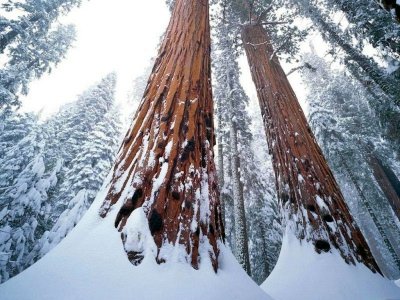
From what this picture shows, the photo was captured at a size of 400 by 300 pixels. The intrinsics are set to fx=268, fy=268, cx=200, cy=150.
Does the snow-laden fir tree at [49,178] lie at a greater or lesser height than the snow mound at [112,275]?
greater

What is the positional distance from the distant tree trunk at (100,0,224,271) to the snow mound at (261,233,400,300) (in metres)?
0.99

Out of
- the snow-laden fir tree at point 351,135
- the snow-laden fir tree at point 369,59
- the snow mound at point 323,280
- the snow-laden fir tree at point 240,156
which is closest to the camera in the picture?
the snow mound at point 323,280

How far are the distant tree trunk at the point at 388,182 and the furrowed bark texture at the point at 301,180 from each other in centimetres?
1726

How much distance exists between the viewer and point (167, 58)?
9.41ft

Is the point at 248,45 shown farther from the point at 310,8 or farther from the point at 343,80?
the point at 343,80

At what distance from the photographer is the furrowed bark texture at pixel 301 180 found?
307 cm

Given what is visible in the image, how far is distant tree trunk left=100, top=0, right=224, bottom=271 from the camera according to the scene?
5.87ft

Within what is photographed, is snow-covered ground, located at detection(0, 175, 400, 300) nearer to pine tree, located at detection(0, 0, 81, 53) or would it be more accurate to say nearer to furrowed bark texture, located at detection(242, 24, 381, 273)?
furrowed bark texture, located at detection(242, 24, 381, 273)

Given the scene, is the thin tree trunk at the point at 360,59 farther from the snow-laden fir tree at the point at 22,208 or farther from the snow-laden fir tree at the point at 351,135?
the snow-laden fir tree at the point at 22,208

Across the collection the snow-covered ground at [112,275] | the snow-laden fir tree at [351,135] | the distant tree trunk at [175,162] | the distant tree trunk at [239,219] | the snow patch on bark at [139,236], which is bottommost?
the snow-covered ground at [112,275]

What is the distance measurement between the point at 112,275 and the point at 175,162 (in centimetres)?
89

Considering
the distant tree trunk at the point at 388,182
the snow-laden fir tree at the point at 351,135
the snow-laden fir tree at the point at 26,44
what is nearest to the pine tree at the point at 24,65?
the snow-laden fir tree at the point at 26,44

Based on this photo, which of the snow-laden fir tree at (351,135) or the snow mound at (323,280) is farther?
the snow-laden fir tree at (351,135)

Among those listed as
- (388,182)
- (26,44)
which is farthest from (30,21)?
(388,182)
